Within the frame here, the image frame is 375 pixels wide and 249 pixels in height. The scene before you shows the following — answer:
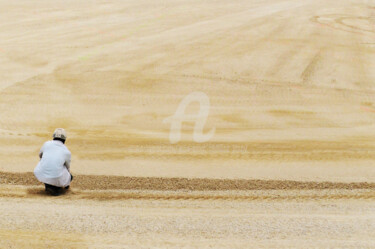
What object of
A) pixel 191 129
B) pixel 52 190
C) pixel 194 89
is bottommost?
pixel 52 190

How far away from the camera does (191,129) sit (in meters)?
10.0

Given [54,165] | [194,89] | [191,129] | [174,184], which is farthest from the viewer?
[194,89]

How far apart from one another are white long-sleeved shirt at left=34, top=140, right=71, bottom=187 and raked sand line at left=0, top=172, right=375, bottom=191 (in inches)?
26.2

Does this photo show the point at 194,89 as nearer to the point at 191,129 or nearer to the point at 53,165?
the point at 191,129

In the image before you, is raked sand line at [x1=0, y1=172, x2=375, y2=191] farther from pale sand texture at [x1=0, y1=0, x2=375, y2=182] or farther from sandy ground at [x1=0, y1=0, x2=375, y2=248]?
pale sand texture at [x1=0, y1=0, x2=375, y2=182]

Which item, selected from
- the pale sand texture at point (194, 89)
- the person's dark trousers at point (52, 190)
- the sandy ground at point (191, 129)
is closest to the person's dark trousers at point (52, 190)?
the person's dark trousers at point (52, 190)

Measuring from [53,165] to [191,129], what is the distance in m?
3.92

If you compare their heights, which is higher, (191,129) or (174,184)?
(191,129)

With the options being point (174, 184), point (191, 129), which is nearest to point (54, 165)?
point (174, 184)

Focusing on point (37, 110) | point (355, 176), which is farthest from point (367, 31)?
point (37, 110)

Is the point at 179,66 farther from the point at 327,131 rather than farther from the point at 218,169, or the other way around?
the point at 218,169

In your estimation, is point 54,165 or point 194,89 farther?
A: point 194,89

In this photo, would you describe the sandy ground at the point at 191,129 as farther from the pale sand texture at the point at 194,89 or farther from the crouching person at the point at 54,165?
the crouching person at the point at 54,165

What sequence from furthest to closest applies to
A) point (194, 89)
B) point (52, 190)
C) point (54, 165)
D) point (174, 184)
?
point (194, 89), point (174, 184), point (52, 190), point (54, 165)
